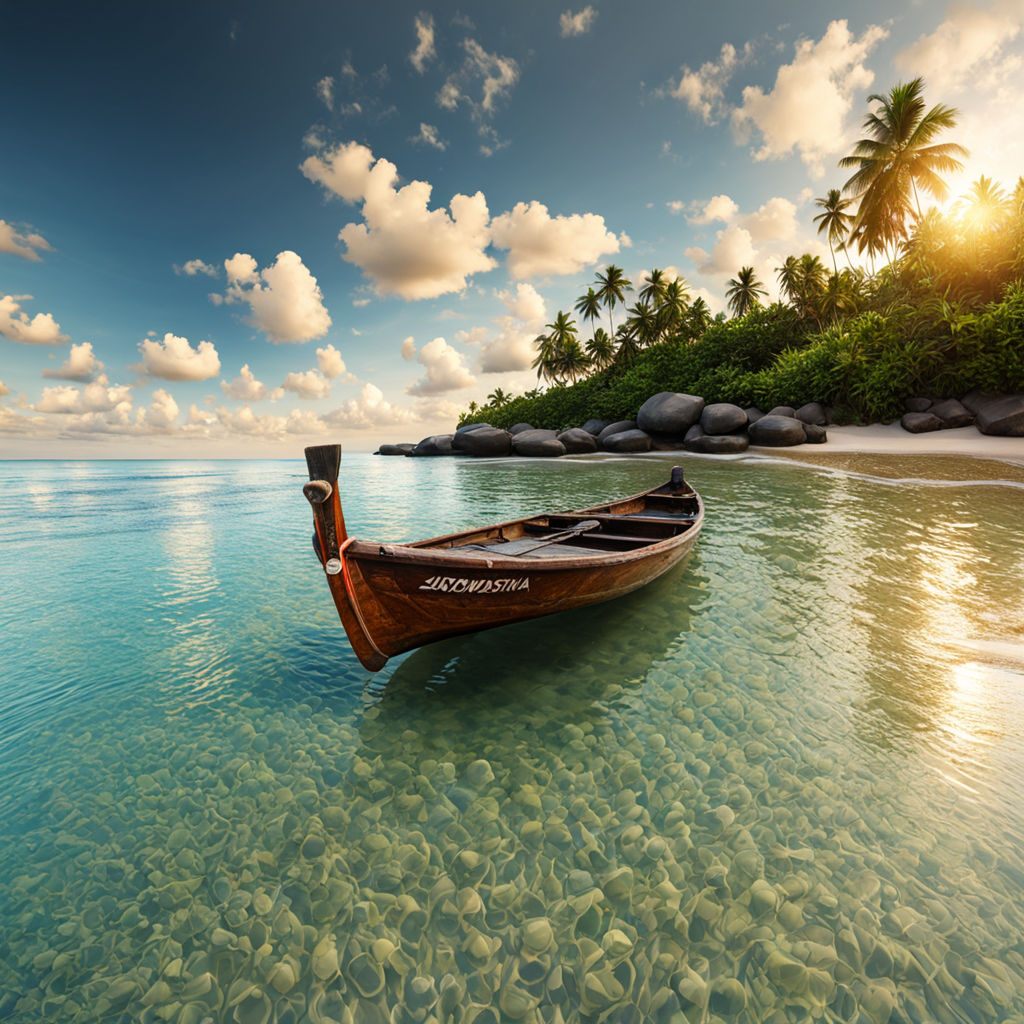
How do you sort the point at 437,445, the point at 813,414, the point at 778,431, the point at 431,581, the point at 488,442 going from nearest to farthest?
1. the point at 431,581
2. the point at 778,431
3. the point at 813,414
4. the point at 488,442
5. the point at 437,445

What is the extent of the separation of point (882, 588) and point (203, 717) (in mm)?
9028

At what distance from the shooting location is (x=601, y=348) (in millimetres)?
53094

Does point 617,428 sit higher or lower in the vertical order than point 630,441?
higher

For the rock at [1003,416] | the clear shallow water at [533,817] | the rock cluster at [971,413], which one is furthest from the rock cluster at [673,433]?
the clear shallow water at [533,817]

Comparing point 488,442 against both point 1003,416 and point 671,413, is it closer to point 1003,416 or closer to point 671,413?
point 671,413

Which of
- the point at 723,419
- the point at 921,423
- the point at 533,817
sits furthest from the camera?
the point at 723,419

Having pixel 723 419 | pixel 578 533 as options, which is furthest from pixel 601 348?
pixel 578 533

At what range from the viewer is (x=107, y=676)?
5.40 meters

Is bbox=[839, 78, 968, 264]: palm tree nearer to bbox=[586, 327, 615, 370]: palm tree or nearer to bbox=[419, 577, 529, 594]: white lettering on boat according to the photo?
bbox=[586, 327, 615, 370]: palm tree

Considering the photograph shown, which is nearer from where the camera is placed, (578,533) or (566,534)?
(566,534)

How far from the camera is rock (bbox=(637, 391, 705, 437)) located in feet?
113

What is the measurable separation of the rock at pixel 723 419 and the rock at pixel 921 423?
8434mm

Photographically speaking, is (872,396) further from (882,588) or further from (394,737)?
(394,737)

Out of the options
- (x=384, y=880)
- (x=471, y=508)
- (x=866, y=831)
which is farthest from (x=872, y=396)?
(x=384, y=880)
